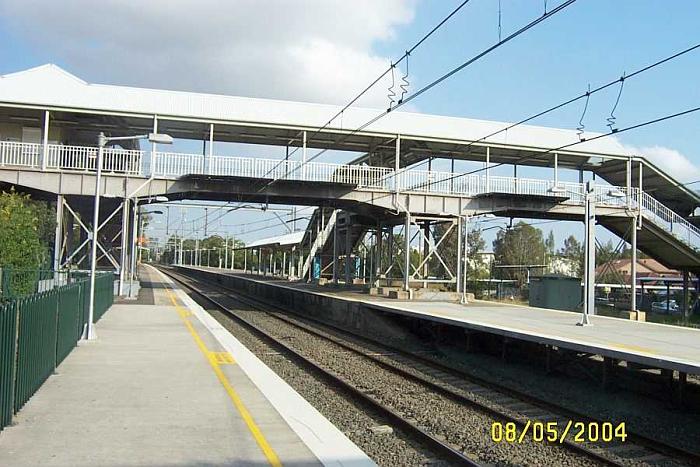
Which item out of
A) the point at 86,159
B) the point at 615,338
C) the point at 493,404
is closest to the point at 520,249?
the point at 86,159

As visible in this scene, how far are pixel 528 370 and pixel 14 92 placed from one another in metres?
24.8

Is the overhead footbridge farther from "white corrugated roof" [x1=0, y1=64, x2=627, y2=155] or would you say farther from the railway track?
the railway track

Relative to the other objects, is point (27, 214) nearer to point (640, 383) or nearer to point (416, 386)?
point (416, 386)

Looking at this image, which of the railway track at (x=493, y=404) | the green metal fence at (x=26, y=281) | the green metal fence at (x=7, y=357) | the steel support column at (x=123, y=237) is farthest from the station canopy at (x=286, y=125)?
the green metal fence at (x=7, y=357)

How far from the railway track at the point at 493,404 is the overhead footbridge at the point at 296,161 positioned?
1144cm

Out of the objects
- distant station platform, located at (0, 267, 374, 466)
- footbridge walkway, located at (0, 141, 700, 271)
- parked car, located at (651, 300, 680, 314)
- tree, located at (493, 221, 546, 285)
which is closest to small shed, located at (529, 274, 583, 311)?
footbridge walkway, located at (0, 141, 700, 271)

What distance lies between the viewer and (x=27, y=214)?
2334cm

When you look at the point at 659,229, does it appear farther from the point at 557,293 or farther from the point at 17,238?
the point at 17,238

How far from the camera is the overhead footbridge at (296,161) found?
1141 inches

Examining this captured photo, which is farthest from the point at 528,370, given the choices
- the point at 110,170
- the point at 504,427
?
the point at 110,170

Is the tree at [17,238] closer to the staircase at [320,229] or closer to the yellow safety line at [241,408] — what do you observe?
the yellow safety line at [241,408]

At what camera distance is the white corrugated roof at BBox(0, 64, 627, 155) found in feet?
95.3

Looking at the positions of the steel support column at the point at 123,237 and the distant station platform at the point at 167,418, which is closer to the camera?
the distant station platform at the point at 167,418
